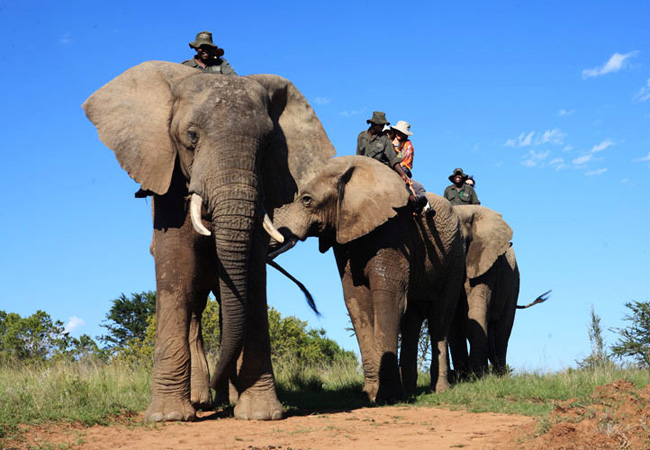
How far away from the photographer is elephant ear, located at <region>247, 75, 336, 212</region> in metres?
9.50

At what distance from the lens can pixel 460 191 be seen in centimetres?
1672

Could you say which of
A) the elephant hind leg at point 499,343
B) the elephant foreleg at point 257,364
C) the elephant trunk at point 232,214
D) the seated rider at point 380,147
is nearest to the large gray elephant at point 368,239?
the seated rider at point 380,147

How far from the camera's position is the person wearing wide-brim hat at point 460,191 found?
16641mm

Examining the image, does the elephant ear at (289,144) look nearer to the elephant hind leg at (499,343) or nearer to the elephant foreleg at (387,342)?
the elephant foreleg at (387,342)

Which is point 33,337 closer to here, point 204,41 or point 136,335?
point 136,335

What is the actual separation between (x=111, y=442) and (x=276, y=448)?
68.0 inches

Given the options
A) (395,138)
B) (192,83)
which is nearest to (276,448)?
(192,83)

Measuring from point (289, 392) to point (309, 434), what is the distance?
4.18 meters

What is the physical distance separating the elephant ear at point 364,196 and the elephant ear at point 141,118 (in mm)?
3056

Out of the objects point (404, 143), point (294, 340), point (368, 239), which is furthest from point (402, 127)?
point (294, 340)

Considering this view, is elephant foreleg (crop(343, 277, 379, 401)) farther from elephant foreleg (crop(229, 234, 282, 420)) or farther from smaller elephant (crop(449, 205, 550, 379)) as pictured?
smaller elephant (crop(449, 205, 550, 379))

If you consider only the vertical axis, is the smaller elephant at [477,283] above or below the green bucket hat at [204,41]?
below

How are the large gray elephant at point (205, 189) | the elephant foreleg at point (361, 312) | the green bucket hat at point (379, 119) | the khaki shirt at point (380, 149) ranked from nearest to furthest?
the large gray elephant at point (205, 189) → the elephant foreleg at point (361, 312) → the khaki shirt at point (380, 149) → the green bucket hat at point (379, 119)

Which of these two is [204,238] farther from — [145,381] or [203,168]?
[145,381]
